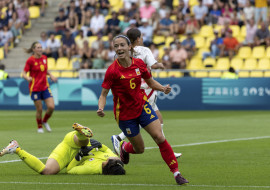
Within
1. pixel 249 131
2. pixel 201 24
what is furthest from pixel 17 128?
pixel 201 24

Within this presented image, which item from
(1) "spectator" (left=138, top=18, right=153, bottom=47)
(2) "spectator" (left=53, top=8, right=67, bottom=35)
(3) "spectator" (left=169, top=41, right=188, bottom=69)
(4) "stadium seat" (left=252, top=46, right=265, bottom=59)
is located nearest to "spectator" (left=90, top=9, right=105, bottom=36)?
(2) "spectator" (left=53, top=8, right=67, bottom=35)

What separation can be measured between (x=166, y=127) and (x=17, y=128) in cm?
431

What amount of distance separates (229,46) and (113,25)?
586cm

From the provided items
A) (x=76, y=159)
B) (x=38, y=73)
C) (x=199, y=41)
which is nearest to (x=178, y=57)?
(x=199, y=41)

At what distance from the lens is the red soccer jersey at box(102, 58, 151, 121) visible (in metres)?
9.52

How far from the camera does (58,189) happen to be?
8852 mm

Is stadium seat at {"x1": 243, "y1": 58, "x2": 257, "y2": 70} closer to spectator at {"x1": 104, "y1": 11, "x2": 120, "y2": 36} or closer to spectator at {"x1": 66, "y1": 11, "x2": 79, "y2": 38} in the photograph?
spectator at {"x1": 104, "y1": 11, "x2": 120, "y2": 36}

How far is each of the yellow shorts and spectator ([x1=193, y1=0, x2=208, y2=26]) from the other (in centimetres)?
2141

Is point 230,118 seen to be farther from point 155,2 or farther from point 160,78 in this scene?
point 155,2

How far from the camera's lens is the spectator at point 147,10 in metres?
32.4

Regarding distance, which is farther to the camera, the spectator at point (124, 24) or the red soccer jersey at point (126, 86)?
the spectator at point (124, 24)

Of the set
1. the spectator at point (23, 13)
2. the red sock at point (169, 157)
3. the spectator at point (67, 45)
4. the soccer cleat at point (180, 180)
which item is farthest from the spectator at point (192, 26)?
the soccer cleat at point (180, 180)

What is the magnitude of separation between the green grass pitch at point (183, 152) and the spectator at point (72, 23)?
964 centimetres

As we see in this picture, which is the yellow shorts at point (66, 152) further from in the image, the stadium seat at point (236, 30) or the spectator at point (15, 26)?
the spectator at point (15, 26)
